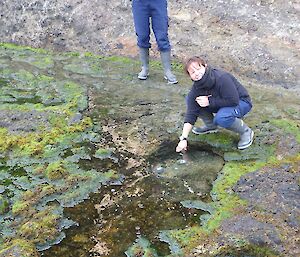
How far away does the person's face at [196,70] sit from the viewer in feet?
16.8

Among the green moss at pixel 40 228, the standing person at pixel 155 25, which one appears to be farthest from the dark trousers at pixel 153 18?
the green moss at pixel 40 228

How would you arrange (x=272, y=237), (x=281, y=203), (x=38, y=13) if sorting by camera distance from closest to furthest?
(x=272, y=237) < (x=281, y=203) < (x=38, y=13)

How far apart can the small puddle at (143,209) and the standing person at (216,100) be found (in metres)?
0.31

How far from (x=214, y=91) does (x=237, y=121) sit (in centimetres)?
45

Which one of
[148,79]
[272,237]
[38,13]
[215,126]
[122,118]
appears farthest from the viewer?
[38,13]

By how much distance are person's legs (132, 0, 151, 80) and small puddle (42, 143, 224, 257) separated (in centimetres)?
262

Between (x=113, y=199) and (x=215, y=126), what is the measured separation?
1737mm

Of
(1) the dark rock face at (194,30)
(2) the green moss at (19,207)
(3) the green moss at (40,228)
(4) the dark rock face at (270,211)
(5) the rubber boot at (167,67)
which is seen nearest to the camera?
(4) the dark rock face at (270,211)

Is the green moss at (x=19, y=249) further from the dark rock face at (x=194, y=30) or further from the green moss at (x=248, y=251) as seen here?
the dark rock face at (x=194, y=30)

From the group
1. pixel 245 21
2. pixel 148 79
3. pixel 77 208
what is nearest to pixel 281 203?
pixel 77 208

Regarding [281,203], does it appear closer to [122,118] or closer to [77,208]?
[77,208]

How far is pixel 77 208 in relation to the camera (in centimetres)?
481

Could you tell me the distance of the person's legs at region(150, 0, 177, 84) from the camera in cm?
745

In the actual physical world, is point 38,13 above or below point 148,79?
above
